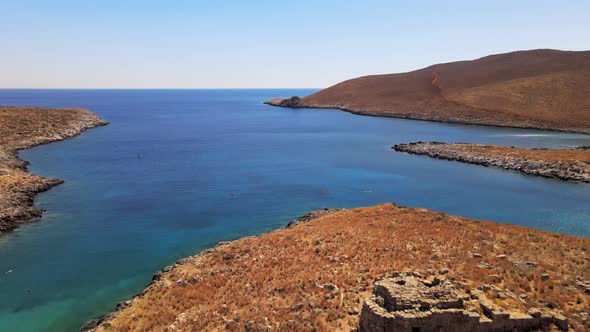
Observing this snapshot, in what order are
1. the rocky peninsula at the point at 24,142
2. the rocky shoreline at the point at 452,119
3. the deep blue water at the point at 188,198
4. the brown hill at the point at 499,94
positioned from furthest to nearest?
the brown hill at the point at 499,94, the rocky shoreline at the point at 452,119, the rocky peninsula at the point at 24,142, the deep blue water at the point at 188,198

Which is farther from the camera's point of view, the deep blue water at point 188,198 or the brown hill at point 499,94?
the brown hill at point 499,94

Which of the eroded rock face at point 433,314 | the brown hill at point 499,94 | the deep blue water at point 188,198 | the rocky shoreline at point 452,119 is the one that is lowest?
the deep blue water at point 188,198

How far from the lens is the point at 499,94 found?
457 feet

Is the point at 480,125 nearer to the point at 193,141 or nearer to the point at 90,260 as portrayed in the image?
the point at 193,141

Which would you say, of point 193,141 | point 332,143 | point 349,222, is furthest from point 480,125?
point 349,222

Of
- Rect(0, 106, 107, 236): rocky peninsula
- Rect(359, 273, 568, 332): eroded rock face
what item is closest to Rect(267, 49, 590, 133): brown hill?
Rect(0, 106, 107, 236): rocky peninsula

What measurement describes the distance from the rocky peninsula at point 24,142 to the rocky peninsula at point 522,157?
64.1 m

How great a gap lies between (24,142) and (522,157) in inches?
3581

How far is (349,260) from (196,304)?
9.69m

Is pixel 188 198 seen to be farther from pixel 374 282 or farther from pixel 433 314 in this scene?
pixel 433 314

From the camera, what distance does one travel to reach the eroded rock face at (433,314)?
50.1 ft

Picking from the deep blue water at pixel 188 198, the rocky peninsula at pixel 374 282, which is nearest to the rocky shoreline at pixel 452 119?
the deep blue water at pixel 188 198

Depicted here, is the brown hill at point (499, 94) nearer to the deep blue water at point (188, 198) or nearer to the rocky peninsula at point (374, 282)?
the deep blue water at point (188, 198)

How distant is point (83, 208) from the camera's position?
44719 millimetres
